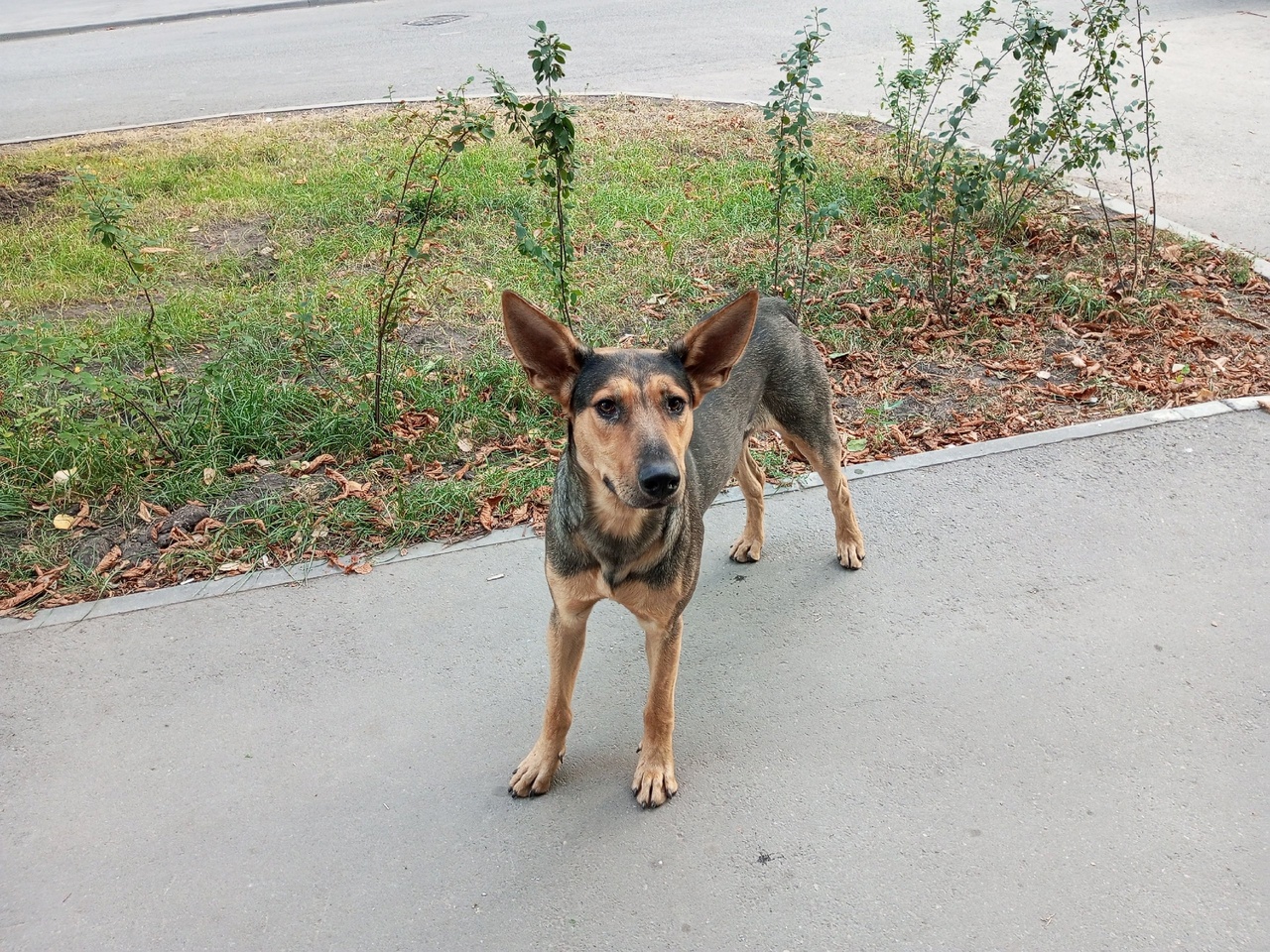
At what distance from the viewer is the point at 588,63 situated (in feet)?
41.3

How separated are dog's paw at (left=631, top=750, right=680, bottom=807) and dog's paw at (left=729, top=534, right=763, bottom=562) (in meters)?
1.43

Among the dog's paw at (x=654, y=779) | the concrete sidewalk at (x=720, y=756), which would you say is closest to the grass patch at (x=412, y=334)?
the concrete sidewalk at (x=720, y=756)

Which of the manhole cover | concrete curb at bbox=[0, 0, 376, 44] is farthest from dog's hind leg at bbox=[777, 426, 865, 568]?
concrete curb at bbox=[0, 0, 376, 44]

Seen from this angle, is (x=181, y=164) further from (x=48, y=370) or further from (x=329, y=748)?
(x=329, y=748)

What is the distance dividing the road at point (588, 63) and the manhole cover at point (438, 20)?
0.32ft

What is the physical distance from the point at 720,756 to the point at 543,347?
5.50 ft

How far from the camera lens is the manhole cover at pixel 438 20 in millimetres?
15360

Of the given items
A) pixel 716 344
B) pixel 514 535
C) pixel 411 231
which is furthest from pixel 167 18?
pixel 716 344

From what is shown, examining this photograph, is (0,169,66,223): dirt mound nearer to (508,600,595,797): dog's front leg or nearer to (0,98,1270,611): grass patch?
(0,98,1270,611): grass patch

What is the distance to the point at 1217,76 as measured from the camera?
37.7 ft

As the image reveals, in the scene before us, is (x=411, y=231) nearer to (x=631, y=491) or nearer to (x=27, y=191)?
(x=27, y=191)

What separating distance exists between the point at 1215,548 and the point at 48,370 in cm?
579

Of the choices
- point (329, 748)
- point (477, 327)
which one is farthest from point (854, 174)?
point (329, 748)

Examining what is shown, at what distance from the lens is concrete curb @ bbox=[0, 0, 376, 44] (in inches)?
651
